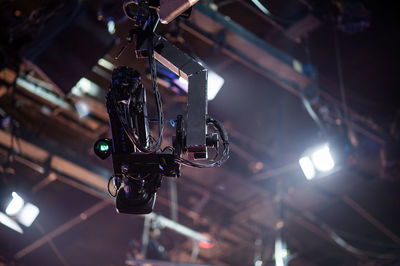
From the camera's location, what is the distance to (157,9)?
208 cm

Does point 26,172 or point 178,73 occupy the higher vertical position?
point 26,172

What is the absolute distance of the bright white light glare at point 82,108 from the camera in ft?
18.1

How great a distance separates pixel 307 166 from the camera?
192 inches

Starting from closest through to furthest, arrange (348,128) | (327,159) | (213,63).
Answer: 1. (327,159)
2. (213,63)
3. (348,128)

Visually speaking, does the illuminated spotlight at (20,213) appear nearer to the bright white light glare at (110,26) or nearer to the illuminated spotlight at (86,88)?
the illuminated spotlight at (86,88)

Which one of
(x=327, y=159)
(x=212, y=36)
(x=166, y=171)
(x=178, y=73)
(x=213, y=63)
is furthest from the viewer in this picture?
(x=213, y=63)

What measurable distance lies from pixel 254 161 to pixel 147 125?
417 cm

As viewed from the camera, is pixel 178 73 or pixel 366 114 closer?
pixel 178 73

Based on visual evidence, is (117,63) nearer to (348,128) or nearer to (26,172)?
(348,128)

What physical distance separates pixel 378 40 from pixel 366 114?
4.17ft

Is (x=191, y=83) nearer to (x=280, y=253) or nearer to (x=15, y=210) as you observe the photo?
(x=280, y=253)

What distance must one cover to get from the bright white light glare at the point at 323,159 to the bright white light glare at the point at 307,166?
7 centimetres

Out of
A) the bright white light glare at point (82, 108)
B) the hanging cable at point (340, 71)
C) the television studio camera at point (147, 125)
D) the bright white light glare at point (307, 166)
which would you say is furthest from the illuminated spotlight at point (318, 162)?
the bright white light glare at point (82, 108)

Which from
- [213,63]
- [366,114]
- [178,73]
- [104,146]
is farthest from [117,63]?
Answer: [366,114]
